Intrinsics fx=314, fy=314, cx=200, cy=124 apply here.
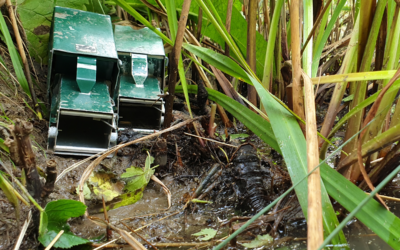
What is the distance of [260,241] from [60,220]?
23.8 inches

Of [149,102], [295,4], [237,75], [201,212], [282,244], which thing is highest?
[295,4]

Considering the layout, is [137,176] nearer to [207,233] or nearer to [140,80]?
[207,233]

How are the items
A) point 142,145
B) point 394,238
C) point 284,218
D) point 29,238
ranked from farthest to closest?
point 142,145 → point 284,218 → point 29,238 → point 394,238

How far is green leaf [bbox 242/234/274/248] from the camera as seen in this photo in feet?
3.11

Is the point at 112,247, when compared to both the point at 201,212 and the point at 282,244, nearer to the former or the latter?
Answer: the point at 201,212

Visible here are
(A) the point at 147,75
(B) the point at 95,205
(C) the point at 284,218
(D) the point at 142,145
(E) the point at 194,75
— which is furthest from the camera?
(E) the point at 194,75

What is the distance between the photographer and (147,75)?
5.92 ft

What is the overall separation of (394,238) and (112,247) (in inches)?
29.7

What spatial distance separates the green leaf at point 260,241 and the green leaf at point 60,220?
49cm

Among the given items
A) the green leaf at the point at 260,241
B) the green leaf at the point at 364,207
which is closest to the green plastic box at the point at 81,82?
the green leaf at the point at 260,241

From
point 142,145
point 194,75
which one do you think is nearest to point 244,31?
point 194,75

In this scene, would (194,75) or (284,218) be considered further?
(194,75)

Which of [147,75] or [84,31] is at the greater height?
[84,31]

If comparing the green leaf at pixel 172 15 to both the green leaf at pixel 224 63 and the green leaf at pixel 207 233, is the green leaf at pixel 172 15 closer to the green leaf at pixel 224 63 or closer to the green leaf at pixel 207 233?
the green leaf at pixel 224 63
